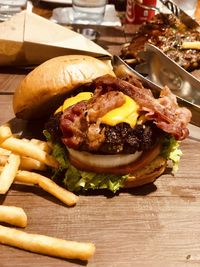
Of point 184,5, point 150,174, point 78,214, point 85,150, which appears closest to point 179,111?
point 150,174

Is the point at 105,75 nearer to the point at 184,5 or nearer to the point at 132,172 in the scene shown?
the point at 132,172

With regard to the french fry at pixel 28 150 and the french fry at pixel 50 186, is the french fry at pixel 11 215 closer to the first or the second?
the french fry at pixel 50 186

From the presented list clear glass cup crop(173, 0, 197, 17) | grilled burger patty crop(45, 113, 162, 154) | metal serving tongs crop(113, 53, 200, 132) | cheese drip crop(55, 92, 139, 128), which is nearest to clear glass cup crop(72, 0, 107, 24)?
clear glass cup crop(173, 0, 197, 17)

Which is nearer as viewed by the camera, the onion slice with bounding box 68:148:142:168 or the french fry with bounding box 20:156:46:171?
the onion slice with bounding box 68:148:142:168

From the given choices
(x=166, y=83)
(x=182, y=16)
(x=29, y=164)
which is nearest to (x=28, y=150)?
(x=29, y=164)

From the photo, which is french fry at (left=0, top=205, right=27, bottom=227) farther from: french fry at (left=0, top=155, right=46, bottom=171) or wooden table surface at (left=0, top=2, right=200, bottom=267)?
french fry at (left=0, top=155, right=46, bottom=171)

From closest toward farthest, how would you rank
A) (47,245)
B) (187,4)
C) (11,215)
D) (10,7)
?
1. (47,245)
2. (11,215)
3. (10,7)
4. (187,4)

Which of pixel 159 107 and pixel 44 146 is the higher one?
pixel 159 107

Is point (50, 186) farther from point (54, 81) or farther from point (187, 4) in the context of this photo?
point (187, 4)
